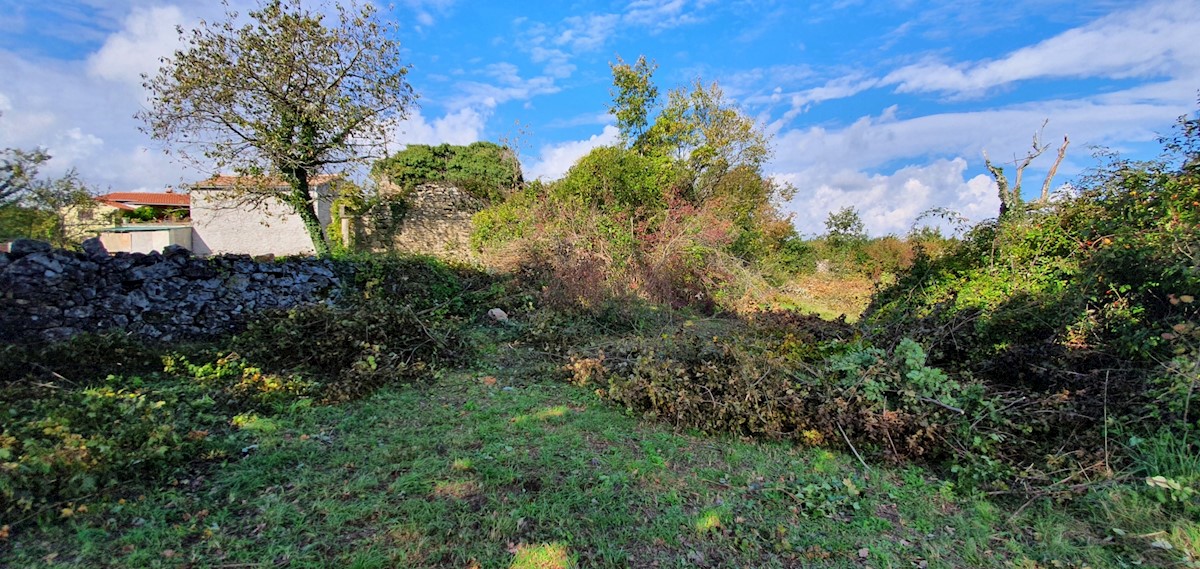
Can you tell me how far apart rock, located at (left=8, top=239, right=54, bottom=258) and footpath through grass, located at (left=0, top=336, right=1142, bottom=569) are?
12.6 ft

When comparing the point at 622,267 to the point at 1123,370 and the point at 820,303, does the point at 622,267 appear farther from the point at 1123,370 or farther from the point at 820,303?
the point at 1123,370

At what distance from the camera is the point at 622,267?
9.66 m

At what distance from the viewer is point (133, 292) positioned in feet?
18.5

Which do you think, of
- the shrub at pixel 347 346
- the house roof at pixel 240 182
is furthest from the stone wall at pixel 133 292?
the house roof at pixel 240 182

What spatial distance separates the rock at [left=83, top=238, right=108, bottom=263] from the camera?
5.48 meters

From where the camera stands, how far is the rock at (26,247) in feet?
16.4

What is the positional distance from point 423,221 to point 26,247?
10.5m

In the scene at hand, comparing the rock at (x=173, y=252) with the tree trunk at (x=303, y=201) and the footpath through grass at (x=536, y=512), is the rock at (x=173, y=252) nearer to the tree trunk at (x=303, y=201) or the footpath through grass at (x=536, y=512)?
the footpath through grass at (x=536, y=512)

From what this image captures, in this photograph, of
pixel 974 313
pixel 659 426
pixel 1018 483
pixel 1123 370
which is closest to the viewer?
pixel 1018 483

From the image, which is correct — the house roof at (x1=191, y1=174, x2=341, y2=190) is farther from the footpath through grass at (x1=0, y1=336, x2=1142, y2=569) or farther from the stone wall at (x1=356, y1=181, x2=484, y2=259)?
the footpath through grass at (x1=0, y1=336, x2=1142, y2=569)

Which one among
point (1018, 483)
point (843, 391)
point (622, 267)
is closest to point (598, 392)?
point (843, 391)

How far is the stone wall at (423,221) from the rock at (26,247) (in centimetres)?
1010

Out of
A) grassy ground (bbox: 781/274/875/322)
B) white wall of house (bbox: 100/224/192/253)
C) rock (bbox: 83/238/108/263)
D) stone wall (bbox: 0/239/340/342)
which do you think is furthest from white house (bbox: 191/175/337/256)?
grassy ground (bbox: 781/274/875/322)

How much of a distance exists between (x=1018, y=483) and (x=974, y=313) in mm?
2642
